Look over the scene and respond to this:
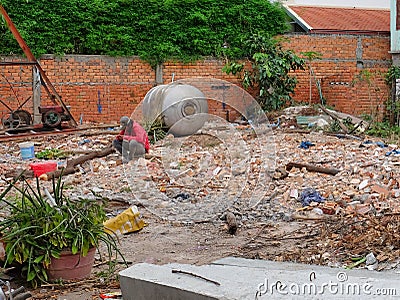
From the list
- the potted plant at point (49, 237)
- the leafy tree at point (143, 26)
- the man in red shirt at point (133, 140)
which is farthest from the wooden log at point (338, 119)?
the potted plant at point (49, 237)

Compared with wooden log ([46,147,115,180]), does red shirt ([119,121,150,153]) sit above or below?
above

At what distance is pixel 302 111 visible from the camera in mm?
14555

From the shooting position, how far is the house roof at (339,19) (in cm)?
1728

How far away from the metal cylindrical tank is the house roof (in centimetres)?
642

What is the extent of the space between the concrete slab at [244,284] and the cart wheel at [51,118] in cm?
1015

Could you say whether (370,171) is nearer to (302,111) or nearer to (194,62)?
(302,111)

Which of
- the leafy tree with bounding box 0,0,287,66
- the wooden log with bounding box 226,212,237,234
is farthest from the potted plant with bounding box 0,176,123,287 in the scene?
the leafy tree with bounding box 0,0,287,66

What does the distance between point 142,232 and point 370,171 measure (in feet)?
12.8

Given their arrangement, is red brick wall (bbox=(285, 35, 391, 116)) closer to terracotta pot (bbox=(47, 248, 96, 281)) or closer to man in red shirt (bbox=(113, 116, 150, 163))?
man in red shirt (bbox=(113, 116, 150, 163))

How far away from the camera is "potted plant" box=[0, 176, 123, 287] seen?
13.8ft

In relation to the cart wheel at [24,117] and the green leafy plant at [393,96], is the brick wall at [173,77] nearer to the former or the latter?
the green leafy plant at [393,96]

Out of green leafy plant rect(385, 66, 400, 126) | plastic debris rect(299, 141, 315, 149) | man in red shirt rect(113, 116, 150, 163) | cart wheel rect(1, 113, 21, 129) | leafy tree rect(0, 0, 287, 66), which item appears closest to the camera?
man in red shirt rect(113, 116, 150, 163)

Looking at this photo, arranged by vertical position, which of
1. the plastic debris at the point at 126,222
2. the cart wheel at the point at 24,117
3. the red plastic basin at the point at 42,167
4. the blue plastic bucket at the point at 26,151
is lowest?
the plastic debris at the point at 126,222

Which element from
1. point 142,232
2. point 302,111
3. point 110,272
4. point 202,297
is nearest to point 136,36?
point 302,111
